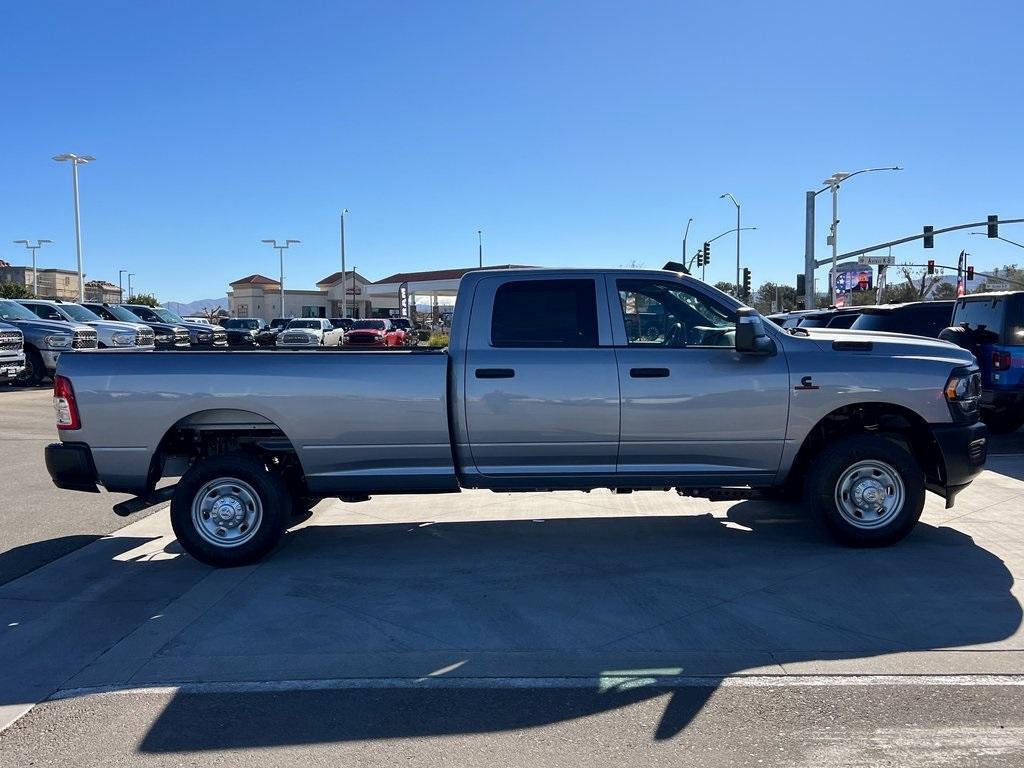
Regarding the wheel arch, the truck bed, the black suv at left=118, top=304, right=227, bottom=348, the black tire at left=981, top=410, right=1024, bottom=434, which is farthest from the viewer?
the black suv at left=118, top=304, right=227, bottom=348

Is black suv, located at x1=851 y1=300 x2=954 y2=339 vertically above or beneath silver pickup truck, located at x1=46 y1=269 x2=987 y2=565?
above

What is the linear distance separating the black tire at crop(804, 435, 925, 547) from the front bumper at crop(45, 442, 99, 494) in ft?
16.9

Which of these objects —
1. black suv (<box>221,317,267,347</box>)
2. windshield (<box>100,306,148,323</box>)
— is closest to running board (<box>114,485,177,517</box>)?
windshield (<box>100,306,148,323</box>)

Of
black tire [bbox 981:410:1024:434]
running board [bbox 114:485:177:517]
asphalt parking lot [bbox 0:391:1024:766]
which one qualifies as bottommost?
asphalt parking lot [bbox 0:391:1024:766]

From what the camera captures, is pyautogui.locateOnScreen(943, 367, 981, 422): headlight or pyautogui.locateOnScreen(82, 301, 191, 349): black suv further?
pyautogui.locateOnScreen(82, 301, 191, 349): black suv

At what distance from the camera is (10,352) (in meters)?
18.3

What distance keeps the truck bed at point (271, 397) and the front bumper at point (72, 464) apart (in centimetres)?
6

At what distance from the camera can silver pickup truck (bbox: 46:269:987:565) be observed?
5.98m

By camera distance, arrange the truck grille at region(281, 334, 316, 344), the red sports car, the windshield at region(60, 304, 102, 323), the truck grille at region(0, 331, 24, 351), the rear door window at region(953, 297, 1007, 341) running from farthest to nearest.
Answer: the red sports car < the truck grille at region(281, 334, 316, 344) < the windshield at region(60, 304, 102, 323) < the truck grille at region(0, 331, 24, 351) < the rear door window at region(953, 297, 1007, 341)

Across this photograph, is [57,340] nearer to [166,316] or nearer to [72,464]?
[166,316]

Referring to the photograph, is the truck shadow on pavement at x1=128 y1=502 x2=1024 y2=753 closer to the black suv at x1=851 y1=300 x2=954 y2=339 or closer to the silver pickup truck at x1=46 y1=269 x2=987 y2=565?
the silver pickup truck at x1=46 y1=269 x2=987 y2=565

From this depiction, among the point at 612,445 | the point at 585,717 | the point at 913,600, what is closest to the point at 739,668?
the point at 585,717

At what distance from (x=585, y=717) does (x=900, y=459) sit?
11.5ft

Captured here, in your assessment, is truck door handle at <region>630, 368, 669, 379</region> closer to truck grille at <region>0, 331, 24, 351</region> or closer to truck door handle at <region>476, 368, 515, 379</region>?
truck door handle at <region>476, 368, 515, 379</region>
